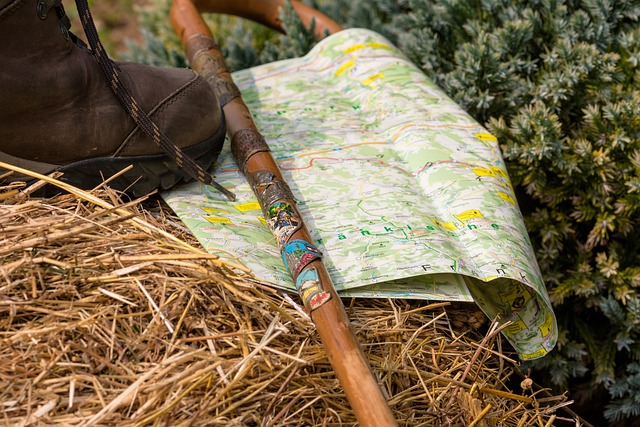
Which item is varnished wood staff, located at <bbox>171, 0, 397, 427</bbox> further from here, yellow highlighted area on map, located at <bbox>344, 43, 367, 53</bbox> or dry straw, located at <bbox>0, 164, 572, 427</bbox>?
yellow highlighted area on map, located at <bbox>344, 43, 367, 53</bbox>

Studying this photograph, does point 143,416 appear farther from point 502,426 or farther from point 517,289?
point 517,289

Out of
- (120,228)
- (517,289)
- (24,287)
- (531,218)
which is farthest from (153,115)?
(531,218)

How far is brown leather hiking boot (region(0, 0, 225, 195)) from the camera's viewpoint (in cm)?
121

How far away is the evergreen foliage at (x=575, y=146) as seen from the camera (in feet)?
5.74

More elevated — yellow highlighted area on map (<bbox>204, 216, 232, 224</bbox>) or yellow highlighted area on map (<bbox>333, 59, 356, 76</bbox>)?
yellow highlighted area on map (<bbox>333, 59, 356, 76</bbox>)

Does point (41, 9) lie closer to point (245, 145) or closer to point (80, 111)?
point (80, 111)

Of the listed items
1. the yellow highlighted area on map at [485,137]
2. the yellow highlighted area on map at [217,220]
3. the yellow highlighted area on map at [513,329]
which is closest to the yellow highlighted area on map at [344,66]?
the yellow highlighted area on map at [485,137]

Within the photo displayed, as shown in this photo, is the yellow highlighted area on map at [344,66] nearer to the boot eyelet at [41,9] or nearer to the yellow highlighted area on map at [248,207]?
the yellow highlighted area on map at [248,207]

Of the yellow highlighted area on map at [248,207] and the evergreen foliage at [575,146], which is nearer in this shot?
the yellow highlighted area on map at [248,207]

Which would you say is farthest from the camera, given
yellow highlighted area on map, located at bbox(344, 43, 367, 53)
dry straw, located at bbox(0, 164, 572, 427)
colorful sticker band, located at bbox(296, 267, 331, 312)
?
yellow highlighted area on map, located at bbox(344, 43, 367, 53)

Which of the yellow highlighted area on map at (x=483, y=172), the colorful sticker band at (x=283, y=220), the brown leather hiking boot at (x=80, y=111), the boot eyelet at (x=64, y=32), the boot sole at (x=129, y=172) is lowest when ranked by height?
the yellow highlighted area on map at (x=483, y=172)

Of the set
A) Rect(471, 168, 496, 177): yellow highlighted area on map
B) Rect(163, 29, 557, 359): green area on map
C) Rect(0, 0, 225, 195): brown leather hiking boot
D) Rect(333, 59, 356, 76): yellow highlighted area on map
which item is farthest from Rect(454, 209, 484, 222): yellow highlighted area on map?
Rect(333, 59, 356, 76): yellow highlighted area on map

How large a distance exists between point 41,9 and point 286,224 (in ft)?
1.88

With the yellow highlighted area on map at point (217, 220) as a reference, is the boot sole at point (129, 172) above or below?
above
